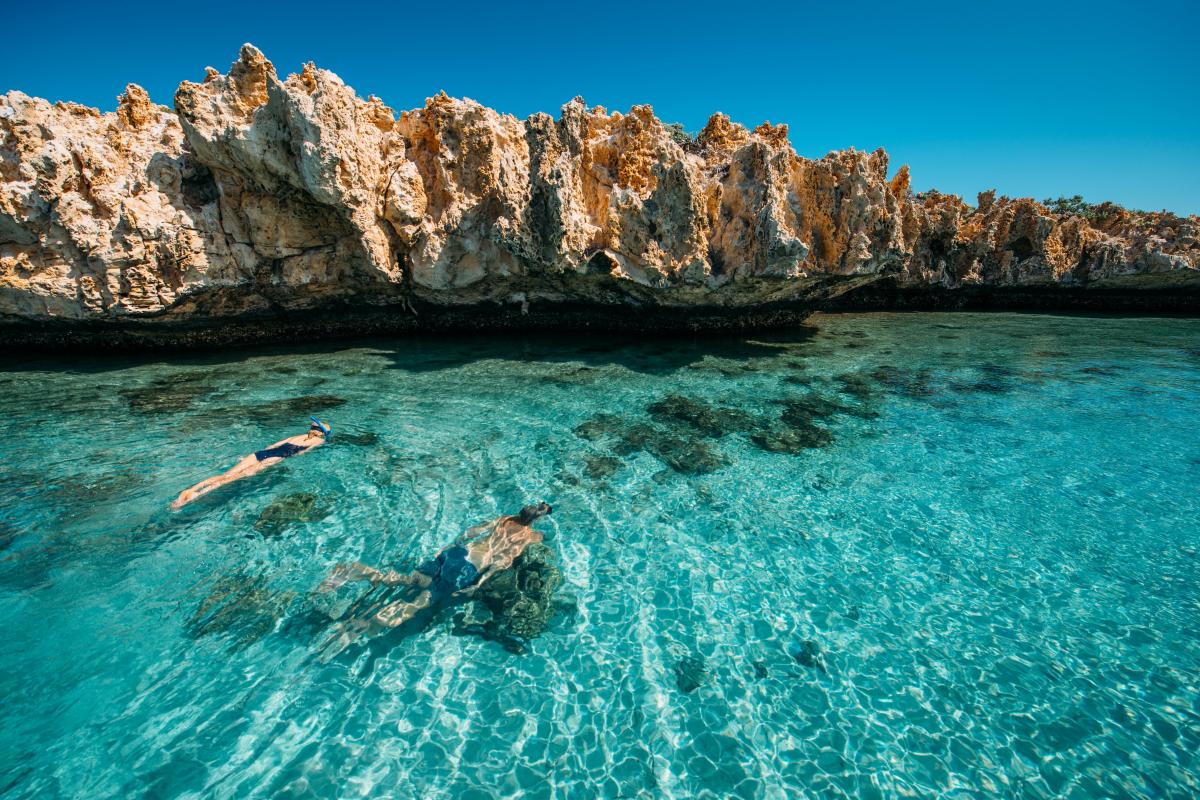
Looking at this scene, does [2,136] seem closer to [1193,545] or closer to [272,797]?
[272,797]

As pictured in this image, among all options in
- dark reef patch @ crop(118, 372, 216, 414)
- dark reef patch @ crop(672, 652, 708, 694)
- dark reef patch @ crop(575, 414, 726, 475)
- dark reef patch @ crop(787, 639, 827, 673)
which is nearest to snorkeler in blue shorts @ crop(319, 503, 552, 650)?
dark reef patch @ crop(672, 652, 708, 694)

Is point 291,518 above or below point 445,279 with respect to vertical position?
below

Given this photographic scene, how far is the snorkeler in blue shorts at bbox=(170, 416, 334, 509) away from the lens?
8.14 meters

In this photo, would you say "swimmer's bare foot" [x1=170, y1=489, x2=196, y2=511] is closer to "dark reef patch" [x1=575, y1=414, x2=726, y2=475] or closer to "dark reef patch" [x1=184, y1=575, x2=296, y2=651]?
"dark reef patch" [x1=184, y1=575, x2=296, y2=651]

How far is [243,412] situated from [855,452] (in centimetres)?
1478

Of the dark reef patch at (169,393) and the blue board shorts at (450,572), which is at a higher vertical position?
the dark reef patch at (169,393)

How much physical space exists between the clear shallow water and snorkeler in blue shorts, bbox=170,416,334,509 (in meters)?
0.36

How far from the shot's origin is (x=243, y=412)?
1177 centimetres

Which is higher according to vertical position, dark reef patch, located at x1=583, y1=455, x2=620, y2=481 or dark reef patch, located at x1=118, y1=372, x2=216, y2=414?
dark reef patch, located at x1=118, y1=372, x2=216, y2=414

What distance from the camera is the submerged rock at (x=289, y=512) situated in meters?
7.54

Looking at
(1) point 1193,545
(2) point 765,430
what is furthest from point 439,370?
(1) point 1193,545

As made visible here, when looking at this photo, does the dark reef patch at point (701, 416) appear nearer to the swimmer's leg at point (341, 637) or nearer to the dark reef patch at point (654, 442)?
the dark reef patch at point (654, 442)

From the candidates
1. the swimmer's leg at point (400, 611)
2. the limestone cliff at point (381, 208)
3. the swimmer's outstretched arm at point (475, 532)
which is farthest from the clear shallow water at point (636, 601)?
the limestone cliff at point (381, 208)

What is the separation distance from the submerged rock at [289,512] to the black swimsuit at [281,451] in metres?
1.62
